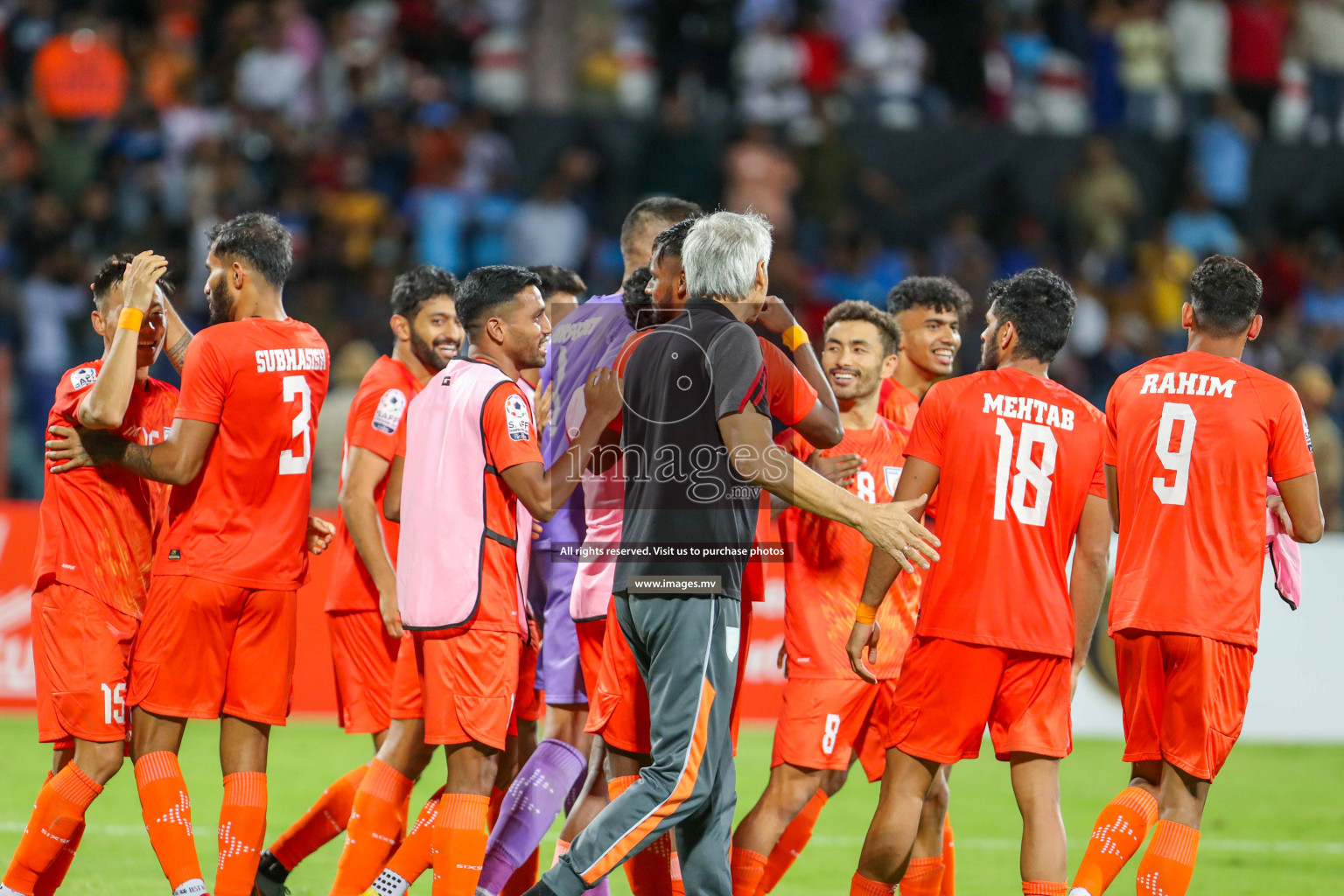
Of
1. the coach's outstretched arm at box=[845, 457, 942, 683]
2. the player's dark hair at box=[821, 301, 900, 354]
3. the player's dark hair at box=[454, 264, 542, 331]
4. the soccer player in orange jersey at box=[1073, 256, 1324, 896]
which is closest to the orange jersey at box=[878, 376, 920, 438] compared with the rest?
the player's dark hair at box=[821, 301, 900, 354]

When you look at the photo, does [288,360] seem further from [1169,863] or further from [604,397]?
[1169,863]

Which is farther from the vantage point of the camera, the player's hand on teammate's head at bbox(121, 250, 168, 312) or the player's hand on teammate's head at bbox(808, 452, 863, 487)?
the player's hand on teammate's head at bbox(808, 452, 863, 487)

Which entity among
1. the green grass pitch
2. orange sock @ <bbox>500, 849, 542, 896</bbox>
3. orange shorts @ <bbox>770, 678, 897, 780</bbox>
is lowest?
the green grass pitch

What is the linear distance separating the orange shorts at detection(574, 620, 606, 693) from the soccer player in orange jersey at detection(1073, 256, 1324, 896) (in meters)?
2.06

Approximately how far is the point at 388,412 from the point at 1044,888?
3.33 meters

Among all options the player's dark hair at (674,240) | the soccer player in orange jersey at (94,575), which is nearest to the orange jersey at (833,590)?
the player's dark hair at (674,240)

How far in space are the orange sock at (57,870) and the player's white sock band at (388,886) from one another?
1165 millimetres

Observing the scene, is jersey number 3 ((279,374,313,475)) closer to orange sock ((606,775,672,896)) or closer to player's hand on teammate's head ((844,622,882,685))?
orange sock ((606,775,672,896))

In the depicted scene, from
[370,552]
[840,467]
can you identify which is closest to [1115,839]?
[840,467]

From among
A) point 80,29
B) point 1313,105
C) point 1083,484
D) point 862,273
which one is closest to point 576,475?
point 1083,484

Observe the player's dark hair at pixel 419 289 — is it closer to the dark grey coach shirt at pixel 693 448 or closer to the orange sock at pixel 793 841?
the dark grey coach shirt at pixel 693 448

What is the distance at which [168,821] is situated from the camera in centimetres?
566

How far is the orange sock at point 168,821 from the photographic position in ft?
18.5

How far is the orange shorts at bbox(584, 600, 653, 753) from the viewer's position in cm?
556
